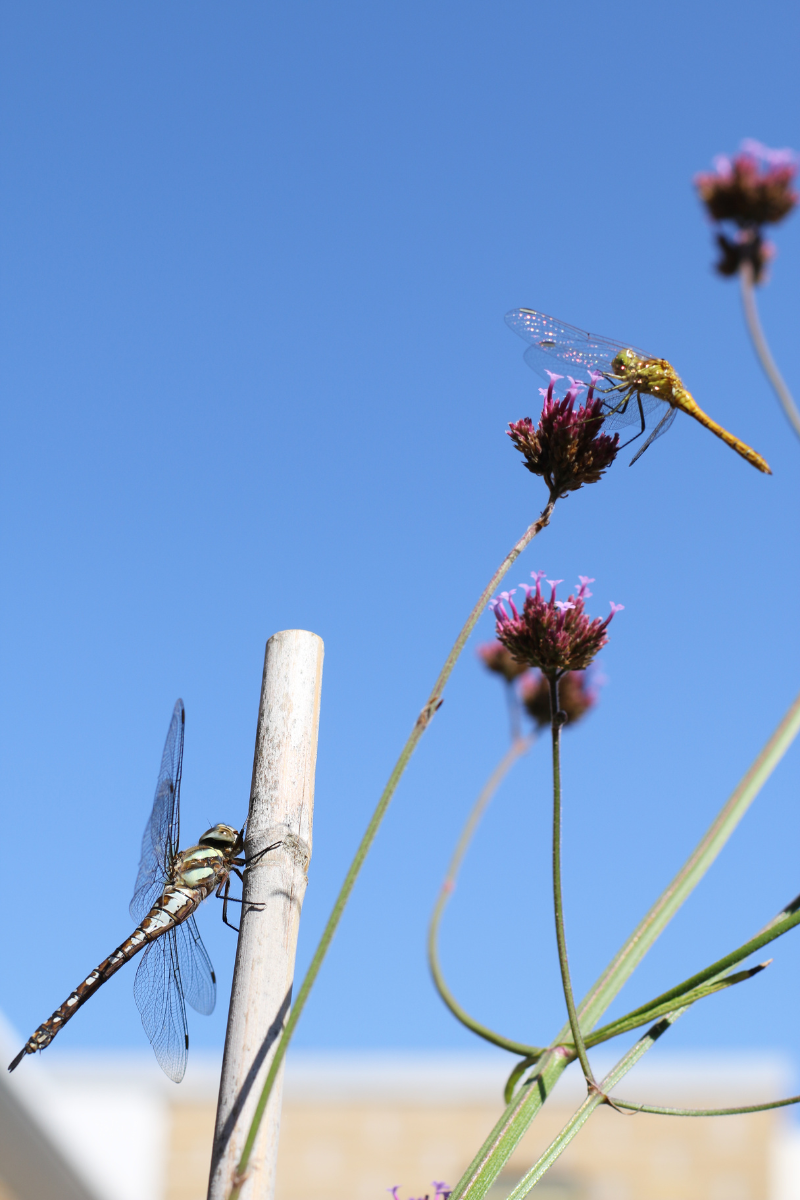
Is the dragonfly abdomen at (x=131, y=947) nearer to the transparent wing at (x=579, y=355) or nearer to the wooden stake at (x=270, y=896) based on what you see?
the wooden stake at (x=270, y=896)

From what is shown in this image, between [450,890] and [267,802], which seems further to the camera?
[450,890]

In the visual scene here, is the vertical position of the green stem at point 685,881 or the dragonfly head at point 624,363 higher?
the dragonfly head at point 624,363

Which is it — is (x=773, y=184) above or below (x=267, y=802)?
above

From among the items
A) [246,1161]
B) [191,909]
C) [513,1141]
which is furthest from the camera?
[191,909]

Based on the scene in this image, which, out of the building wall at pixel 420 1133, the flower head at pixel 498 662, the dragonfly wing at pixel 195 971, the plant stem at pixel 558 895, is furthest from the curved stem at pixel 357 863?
the building wall at pixel 420 1133

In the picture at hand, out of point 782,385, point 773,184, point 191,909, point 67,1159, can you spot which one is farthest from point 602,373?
point 67,1159

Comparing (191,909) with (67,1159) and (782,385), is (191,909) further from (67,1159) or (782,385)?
(67,1159)

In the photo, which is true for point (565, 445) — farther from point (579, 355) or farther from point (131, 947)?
point (131, 947)
